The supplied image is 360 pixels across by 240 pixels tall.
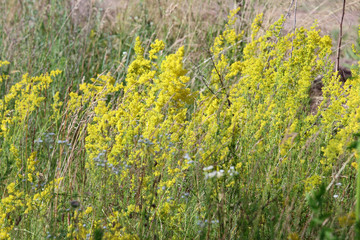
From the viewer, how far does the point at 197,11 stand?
4801mm

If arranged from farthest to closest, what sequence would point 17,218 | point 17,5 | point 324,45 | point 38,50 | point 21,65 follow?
1. point 17,5
2. point 38,50
3. point 21,65
4. point 324,45
5. point 17,218

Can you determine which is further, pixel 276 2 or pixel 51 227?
pixel 276 2

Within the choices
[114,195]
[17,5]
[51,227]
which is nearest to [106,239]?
[51,227]

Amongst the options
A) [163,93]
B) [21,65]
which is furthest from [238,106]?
[21,65]

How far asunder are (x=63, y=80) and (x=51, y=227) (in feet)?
8.79

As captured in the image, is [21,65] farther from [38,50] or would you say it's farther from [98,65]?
[98,65]

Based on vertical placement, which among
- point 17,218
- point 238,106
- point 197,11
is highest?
point 197,11

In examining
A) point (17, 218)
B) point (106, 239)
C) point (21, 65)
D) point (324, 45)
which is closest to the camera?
point (106, 239)

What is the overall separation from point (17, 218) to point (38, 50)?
9.37ft

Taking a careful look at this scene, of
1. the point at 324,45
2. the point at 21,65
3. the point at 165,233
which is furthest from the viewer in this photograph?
the point at 21,65

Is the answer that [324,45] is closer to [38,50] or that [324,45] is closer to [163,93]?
[163,93]

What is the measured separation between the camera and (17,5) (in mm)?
5285

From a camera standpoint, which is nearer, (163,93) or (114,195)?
(114,195)

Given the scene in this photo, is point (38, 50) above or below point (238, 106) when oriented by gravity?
below
